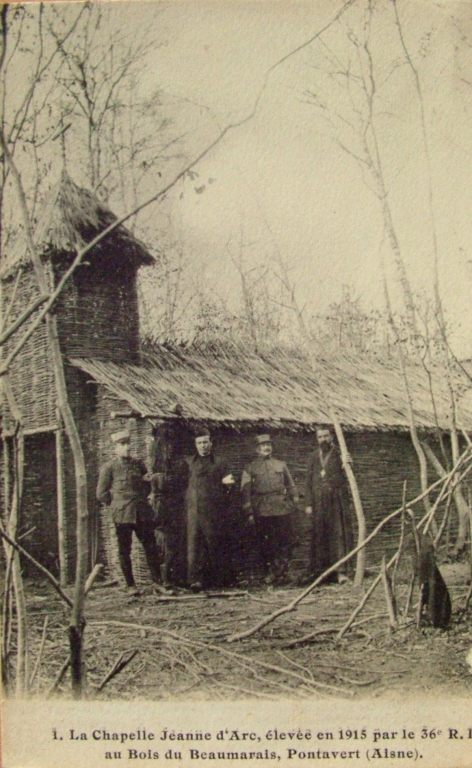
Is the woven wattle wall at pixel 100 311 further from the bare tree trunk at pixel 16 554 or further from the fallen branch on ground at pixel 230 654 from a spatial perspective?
the fallen branch on ground at pixel 230 654

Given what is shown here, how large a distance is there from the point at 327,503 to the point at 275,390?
0.86 meters

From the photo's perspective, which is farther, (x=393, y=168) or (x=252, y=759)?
(x=393, y=168)

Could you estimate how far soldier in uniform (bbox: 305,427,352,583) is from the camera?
14.9 feet

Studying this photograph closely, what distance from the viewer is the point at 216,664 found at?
10.5 ft

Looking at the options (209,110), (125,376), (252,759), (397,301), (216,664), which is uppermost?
(209,110)

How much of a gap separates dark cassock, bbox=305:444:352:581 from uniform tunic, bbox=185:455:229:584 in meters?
0.62

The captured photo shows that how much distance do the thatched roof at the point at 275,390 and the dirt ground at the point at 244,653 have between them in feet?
4.30

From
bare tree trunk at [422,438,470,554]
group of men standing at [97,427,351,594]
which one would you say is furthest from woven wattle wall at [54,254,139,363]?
bare tree trunk at [422,438,470,554]

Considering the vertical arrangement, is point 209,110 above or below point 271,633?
above

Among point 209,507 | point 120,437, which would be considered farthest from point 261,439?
point 120,437

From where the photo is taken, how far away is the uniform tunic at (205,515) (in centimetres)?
423

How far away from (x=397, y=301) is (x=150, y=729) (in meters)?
2.59

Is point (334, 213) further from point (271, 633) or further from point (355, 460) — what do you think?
point (271, 633)

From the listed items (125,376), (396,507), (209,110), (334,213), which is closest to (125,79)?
(209,110)
